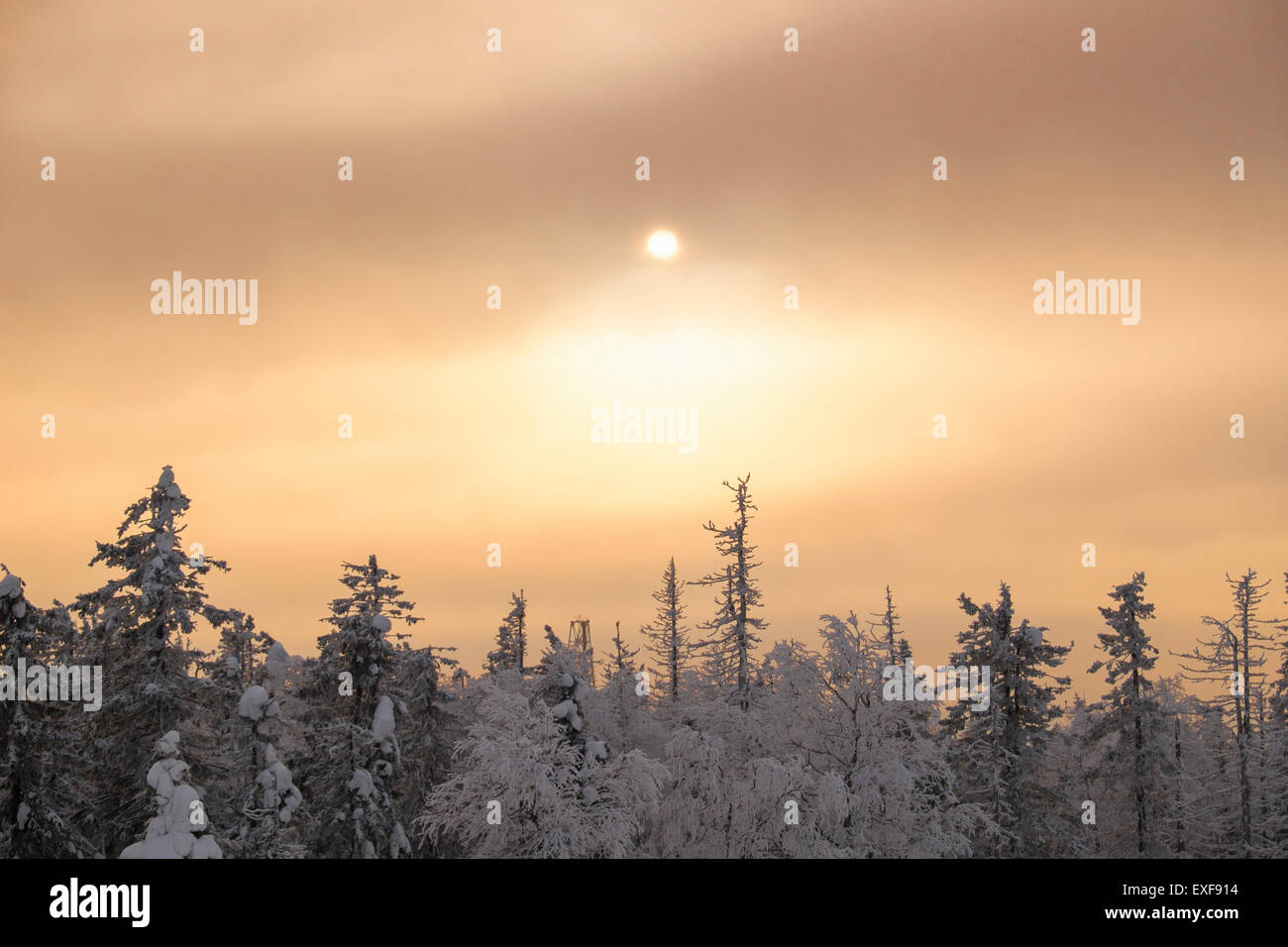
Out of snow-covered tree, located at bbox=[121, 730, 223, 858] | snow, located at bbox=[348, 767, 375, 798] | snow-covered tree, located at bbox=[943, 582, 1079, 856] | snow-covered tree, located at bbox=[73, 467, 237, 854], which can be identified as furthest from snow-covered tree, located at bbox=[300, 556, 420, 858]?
snow-covered tree, located at bbox=[943, 582, 1079, 856]

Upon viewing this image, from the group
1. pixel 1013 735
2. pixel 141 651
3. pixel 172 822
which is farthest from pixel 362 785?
pixel 1013 735

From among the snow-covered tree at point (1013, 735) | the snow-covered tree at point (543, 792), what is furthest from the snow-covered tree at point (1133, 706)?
the snow-covered tree at point (543, 792)

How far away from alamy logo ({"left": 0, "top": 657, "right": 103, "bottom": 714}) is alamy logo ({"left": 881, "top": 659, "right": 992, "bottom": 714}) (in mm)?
26513

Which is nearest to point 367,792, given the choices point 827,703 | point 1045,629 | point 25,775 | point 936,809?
point 25,775

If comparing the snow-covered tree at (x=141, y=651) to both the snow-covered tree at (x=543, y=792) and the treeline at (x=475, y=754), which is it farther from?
the snow-covered tree at (x=543, y=792)

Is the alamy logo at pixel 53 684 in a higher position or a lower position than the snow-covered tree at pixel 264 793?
higher

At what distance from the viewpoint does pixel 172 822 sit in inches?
808

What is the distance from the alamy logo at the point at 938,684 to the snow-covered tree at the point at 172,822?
2396 cm

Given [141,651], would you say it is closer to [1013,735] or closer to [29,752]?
[29,752]

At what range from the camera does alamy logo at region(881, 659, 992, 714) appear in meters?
38.1
